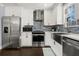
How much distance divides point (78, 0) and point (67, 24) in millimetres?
411

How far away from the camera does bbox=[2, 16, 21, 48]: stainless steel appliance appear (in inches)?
73.4

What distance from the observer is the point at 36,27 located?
1.92 meters

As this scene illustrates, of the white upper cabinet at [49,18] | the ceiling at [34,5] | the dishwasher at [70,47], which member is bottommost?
the dishwasher at [70,47]

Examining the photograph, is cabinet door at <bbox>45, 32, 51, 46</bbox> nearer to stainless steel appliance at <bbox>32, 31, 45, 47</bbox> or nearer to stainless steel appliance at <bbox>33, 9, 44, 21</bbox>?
stainless steel appliance at <bbox>32, 31, 45, 47</bbox>

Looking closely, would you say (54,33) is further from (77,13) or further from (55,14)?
(77,13)

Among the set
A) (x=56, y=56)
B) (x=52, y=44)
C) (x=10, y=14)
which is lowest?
(x=56, y=56)

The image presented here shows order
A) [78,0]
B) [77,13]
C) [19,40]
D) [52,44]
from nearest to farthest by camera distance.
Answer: [78,0]
[77,13]
[19,40]
[52,44]

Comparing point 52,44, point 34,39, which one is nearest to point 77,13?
point 52,44

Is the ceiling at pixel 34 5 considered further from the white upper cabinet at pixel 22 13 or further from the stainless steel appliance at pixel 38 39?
the stainless steel appliance at pixel 38 39

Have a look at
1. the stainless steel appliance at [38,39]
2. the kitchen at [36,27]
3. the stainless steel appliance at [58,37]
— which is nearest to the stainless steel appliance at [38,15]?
the kitchen at [36,27]

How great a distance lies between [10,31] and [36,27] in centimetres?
44

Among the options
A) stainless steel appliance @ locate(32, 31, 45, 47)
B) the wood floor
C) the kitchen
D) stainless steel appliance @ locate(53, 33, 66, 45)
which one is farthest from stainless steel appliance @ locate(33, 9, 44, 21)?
the wood floor

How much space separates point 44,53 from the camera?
186 cm

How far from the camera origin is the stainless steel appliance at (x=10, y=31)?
1.87 m
